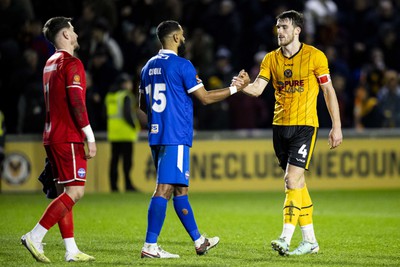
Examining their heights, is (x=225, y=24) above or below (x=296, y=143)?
above

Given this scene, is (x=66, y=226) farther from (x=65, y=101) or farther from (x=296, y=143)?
(x=296, y=143)

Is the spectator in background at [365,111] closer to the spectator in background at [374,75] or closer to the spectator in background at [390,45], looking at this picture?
the spectator in background at [374,75]

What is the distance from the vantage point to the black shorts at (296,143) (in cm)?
950

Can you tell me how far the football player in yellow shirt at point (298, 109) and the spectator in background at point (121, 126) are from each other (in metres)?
8.86

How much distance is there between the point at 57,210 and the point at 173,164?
1.20m

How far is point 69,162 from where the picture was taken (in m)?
8.79

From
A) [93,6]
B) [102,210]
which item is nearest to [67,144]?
[102,210]

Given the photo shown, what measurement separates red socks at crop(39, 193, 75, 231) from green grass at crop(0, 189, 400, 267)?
0.38m

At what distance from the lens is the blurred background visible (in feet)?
Result: 61.0

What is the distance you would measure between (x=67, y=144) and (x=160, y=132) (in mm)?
935

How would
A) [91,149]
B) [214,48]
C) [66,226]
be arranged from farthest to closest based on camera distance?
Result: 1. [214,48]
2. [66,226]
3. [91,149]

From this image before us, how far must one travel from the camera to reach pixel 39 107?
1839 centimetres

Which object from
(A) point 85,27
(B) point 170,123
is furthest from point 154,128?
(A) point 85,27

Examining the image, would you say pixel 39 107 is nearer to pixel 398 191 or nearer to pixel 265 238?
pixel 398 191
